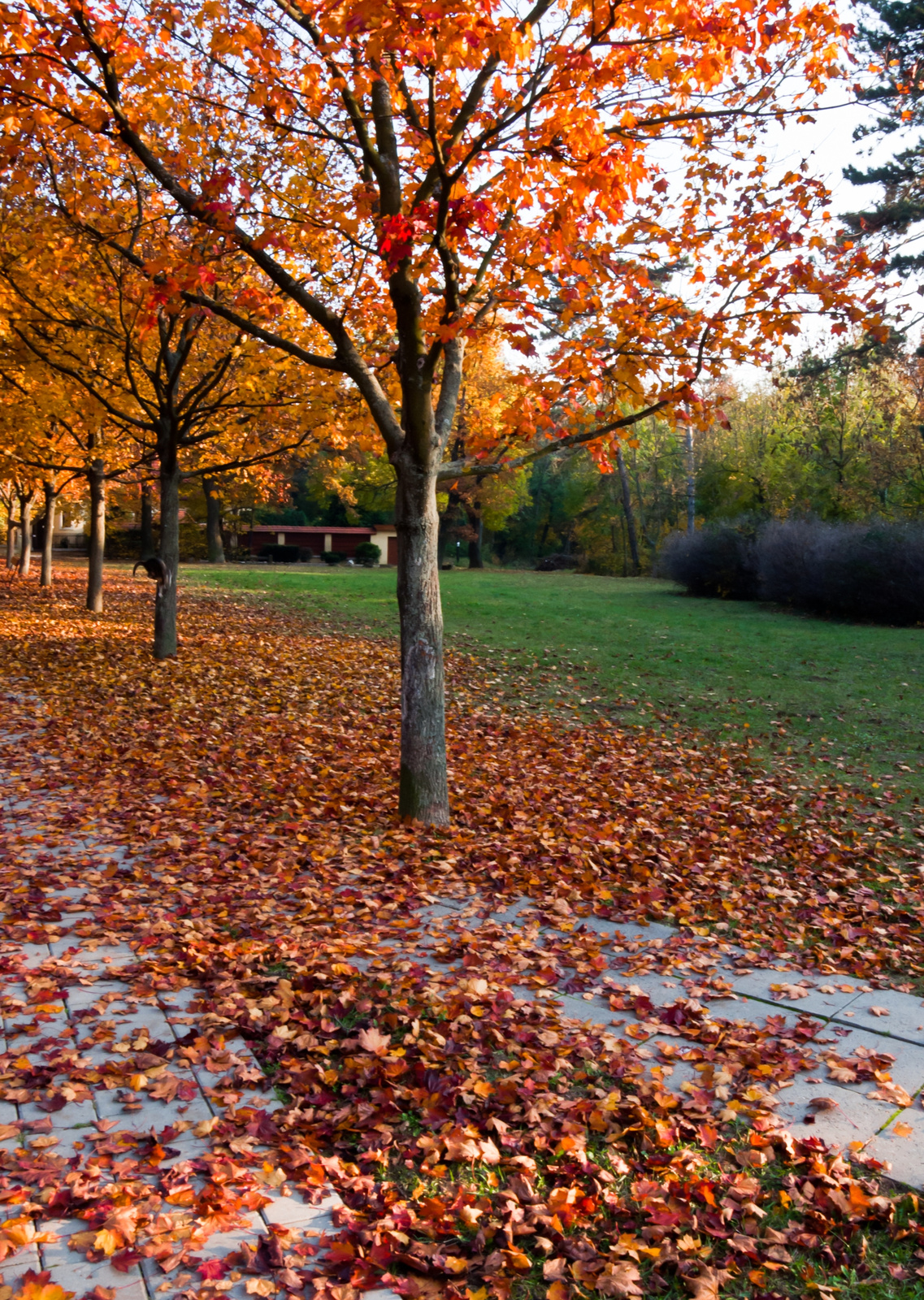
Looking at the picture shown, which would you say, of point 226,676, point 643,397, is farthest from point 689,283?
point 226,676

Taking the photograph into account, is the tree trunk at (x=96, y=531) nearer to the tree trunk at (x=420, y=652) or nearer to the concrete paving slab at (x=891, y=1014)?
the tree trunk at (x=420, y=652)

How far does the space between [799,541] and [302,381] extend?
14.4m

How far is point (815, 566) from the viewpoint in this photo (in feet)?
69.6

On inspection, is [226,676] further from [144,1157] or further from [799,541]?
[799,541]

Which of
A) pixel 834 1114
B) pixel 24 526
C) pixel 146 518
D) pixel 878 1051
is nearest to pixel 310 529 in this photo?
pixel 146 518

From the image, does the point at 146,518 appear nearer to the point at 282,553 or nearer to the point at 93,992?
the point at 282,553

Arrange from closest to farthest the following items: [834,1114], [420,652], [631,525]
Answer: [834,1114] → [420,652] → [631,525]

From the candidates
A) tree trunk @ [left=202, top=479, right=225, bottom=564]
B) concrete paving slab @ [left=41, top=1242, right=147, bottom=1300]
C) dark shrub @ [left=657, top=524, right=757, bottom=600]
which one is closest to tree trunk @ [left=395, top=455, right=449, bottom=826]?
concrete paving slab @ [left=41, top=1242, right=147, bottom=1300]

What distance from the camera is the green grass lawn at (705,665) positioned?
9.95m

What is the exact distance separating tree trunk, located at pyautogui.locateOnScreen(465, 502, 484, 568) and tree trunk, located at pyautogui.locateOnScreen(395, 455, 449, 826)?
3570 cm

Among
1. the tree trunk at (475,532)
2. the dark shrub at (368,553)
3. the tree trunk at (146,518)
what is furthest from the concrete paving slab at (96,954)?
A: the dark shrub at (368,553)

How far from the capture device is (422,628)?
21.2ft

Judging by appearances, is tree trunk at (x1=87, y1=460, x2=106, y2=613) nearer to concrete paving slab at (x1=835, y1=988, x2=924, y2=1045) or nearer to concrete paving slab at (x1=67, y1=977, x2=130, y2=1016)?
concrete paving slab at (x1=67, y1=977, x2=130, y2=1016)

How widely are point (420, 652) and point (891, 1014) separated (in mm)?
3644
